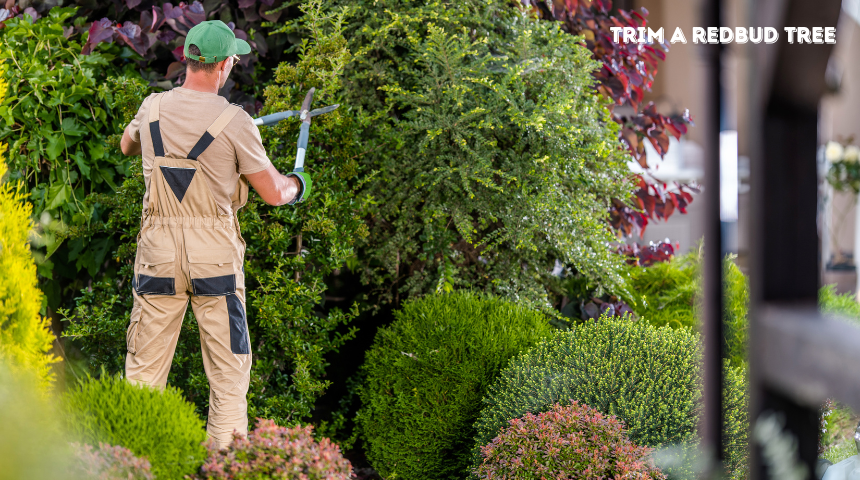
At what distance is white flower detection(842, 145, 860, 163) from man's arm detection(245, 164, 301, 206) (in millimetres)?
6777

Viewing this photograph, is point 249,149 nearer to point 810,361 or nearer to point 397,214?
point 397,214

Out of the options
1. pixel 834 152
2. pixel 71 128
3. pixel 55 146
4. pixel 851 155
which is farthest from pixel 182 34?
pixel 851 155

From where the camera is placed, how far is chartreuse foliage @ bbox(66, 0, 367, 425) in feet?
9.89

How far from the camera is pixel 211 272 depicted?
2.39 metres

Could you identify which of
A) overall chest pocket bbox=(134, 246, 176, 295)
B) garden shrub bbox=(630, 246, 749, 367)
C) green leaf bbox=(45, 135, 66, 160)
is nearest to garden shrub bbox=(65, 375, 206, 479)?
overall chest pocket bbox=(134, 246, 176, 295)

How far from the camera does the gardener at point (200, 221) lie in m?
2.37

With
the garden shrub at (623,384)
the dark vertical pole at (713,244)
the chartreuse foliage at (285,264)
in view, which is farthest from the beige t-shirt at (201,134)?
the dark vertical pole at (713,244)

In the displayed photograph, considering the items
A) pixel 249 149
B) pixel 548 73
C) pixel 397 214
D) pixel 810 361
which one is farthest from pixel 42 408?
pixel 548 73

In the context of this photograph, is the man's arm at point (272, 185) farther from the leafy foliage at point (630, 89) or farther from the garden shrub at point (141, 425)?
the leafy foliage at point (630, 89)

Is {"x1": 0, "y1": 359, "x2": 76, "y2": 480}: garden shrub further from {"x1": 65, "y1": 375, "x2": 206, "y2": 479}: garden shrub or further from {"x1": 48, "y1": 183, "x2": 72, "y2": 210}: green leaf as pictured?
{"x1": 48, "y1": 183, "x2": 72, "y2": 210}: green leaf

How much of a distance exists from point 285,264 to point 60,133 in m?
1.30

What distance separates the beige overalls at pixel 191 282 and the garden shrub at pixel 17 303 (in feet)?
2.03

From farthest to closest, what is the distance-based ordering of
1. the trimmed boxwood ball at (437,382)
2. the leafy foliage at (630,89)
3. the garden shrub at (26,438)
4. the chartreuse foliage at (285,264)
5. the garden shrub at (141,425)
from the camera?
the leafy foliage at (630,89) < the chartreuse foliage at (285,264) < the trimmed boxwood ball at (437,382) < the garden shrub at (141,425) < the garden shrub at (26,438)

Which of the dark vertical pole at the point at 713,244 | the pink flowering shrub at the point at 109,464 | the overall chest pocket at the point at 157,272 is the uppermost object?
the dark vertical pole at the point at 713,244
